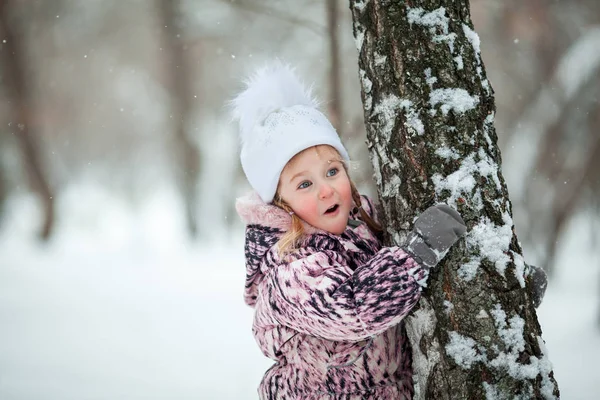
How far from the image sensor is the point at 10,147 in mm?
12992

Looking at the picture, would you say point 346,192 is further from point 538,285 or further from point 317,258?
point 538,285

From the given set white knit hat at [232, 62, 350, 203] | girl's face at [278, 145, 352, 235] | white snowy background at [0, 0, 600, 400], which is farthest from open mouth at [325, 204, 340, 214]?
white snowy background at [0, 0, 600, 400]

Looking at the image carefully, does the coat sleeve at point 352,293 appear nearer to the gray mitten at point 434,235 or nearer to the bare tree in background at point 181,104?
the gray mitten at point 434,235

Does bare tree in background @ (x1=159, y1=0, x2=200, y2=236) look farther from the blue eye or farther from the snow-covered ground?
the blue eye

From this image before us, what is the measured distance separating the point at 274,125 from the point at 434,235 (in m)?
0.70

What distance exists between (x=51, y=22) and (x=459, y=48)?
12.7m

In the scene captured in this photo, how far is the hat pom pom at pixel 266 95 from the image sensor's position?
5.98 ft

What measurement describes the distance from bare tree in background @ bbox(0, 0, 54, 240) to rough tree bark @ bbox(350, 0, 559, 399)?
1176cm

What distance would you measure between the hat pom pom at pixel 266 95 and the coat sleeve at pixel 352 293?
60 cm

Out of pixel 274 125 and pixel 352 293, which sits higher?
pixel 274 125

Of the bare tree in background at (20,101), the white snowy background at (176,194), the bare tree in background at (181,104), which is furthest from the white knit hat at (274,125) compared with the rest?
the bare tree in background at (20,101)

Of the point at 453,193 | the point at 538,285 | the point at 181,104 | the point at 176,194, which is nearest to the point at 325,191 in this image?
the point at 453,193

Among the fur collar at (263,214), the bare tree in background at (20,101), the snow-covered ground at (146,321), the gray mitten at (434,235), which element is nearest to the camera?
the gray mitten at (434,235)

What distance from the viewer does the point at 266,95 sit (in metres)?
1.82
